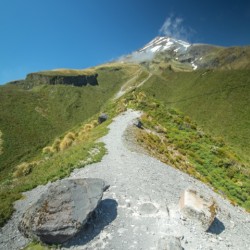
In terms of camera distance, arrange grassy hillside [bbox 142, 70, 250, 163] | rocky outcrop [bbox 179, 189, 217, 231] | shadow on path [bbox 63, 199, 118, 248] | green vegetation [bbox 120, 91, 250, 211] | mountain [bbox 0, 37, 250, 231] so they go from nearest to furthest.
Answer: shadow on path [bbox 63, 199, 118, 248] → rocky outcrop [bbox 179, 189, 217, 231] → mountain [bbox 0, 37, 250, 231] → green vegetation [bbox 120, 91, 250, 211] → grassy hillside [bbox 142, 70, 250, 163]

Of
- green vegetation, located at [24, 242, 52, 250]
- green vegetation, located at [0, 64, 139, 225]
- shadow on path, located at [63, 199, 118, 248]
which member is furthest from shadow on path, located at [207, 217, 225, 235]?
green vegetation, located at [0, 64, 139, 225]

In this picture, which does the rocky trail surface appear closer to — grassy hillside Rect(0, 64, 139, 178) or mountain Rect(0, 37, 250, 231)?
mountain Rect(0, 37, 250, 231)

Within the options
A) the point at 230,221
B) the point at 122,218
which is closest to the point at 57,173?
the point at 122,218

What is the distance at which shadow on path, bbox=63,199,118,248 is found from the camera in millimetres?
13133

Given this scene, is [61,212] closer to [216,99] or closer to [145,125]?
[145,125]

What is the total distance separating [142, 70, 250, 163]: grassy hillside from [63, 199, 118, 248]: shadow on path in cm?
4470

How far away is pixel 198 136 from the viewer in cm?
3906

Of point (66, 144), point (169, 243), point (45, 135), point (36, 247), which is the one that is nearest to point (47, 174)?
point (36, 247)

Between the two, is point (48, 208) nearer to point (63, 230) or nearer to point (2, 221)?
point (63, 230)

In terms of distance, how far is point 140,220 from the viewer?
14352mm

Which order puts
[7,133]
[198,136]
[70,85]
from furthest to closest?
[70,85]
[7,133]
[198,136]

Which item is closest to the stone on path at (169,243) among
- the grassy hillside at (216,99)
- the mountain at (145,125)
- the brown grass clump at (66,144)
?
the mountain at (145,125)

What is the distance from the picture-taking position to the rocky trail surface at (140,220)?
43.3 feet

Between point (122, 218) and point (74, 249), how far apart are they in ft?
9.42
